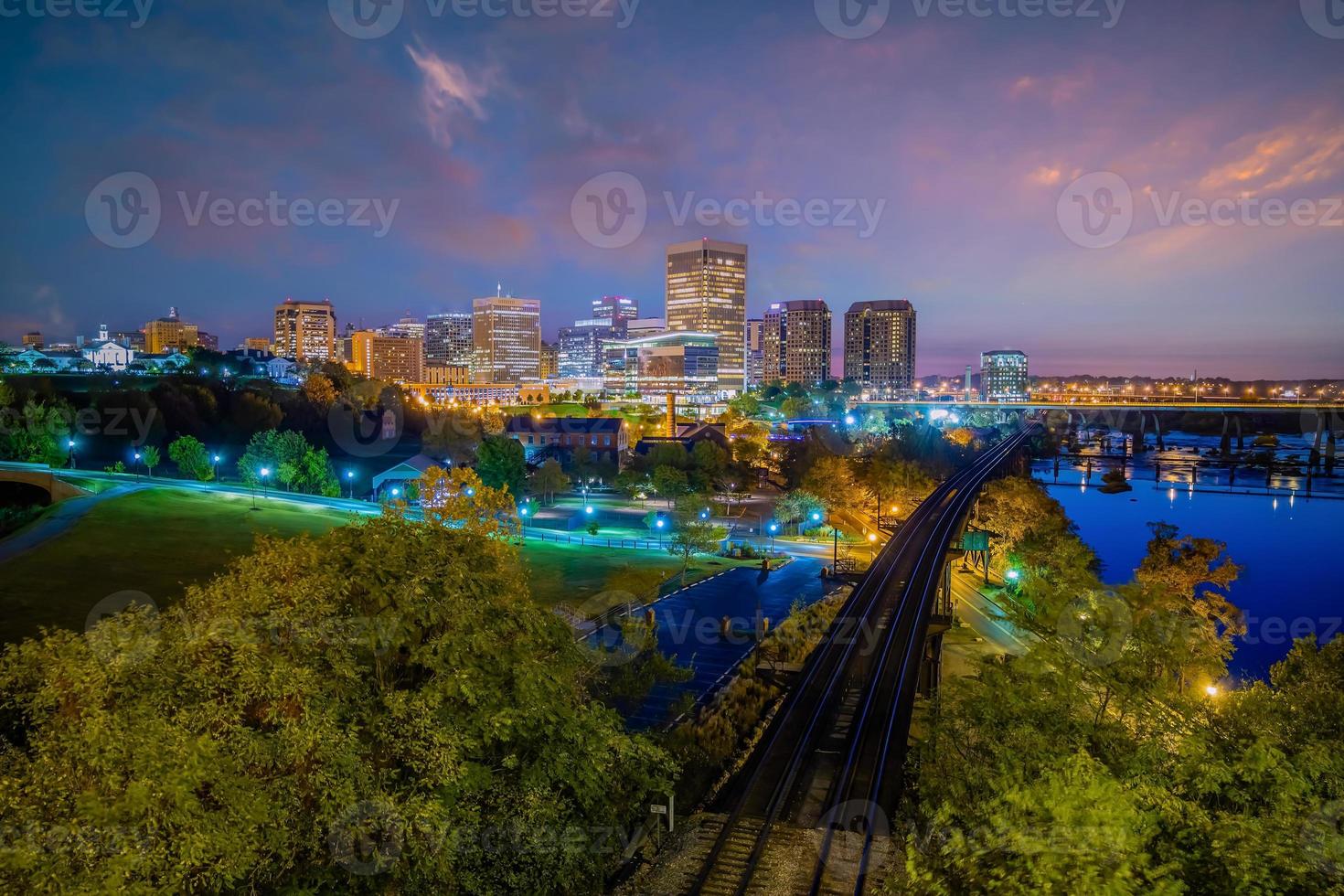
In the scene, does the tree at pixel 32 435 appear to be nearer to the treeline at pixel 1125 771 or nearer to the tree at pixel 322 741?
the tree at pixel 322 741

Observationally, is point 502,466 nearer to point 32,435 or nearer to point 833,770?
point 32,435

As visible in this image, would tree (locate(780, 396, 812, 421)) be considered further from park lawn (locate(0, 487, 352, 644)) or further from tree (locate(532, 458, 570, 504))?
park lawn (locate(0, 487, 352, 644))

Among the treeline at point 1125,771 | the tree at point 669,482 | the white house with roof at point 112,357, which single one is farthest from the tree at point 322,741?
the white house with roof at point 112,357

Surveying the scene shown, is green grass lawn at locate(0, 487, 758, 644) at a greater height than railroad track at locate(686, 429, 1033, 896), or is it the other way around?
green grass lawn at locate(0, 487, 758, 644)

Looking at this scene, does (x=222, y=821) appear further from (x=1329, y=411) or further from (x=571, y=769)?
(x=1329, y=411)

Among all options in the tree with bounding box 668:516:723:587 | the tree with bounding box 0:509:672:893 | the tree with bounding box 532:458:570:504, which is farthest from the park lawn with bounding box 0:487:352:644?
the tree with bounding box 668:516:723:587

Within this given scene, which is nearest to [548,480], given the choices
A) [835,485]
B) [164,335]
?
[835,485]

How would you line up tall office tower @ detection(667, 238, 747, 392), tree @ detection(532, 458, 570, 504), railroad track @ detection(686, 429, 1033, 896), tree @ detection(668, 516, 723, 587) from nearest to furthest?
railroad track @ detection(686, 429, 1033, 896), tree @ detection(668, 516, 723, 587), tree @ detection(532, 458, 570, 504), tall office tower @ detection(667, 238, 747, 392)
